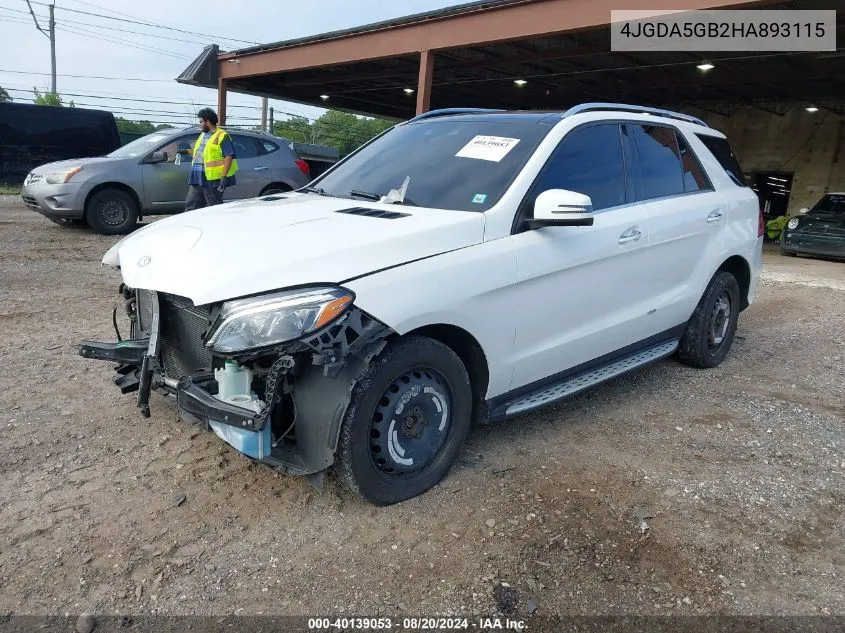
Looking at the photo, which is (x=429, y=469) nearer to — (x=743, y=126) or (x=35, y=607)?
(x=35, y=607)

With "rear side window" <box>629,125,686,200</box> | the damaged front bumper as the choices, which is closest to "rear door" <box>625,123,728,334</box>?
"rear side window" <box>629,125,686,200</box>

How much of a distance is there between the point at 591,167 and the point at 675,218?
869 mm

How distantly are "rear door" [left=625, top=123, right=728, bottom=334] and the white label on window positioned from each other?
1.01 metres

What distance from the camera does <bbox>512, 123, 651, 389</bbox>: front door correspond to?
319cm

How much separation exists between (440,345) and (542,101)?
19.0 meters

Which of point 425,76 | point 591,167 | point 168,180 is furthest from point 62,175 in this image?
point 591,167

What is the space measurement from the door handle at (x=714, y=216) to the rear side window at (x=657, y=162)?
1.05ft

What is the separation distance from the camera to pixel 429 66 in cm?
1155

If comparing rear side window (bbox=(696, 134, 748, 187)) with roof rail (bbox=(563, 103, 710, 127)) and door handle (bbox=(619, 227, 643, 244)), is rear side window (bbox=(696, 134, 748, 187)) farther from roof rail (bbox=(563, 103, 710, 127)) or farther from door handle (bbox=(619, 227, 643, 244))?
door handle (bbox=(619, 227, 643, 244))

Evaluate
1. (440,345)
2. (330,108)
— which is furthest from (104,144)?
(440,345)

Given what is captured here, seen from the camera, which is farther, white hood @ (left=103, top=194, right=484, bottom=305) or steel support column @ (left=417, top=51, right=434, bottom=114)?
steel support column @ (left=417, top=51, right=434, bottom=114)

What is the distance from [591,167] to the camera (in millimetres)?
3652

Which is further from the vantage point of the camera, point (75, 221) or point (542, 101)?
point (542, 101)

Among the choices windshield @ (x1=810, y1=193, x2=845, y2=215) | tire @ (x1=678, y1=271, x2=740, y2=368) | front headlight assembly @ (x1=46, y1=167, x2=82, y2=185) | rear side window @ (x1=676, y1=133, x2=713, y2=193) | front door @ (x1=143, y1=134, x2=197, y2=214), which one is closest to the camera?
rear side window @ (x1=676, y1=133, x2=713, y2=193)
